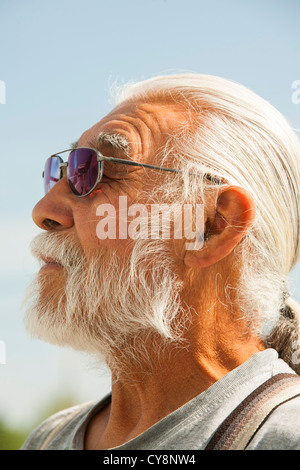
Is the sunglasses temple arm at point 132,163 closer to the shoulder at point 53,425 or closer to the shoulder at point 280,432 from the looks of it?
the shoulder at point 280,432

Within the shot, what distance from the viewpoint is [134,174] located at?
2566 mm

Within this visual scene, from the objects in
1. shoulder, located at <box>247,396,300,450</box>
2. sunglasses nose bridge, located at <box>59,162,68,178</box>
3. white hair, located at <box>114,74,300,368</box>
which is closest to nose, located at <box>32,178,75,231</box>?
sunglasses nose bridge, located at <box>59,162,68,178</box>

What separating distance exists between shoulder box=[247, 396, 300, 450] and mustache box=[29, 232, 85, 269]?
1121mm

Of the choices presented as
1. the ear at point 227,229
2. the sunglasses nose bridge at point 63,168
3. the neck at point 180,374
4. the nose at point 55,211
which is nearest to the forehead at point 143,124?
the sunglasses nose bridge at point 63,168

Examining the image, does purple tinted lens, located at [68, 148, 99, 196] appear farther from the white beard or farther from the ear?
the ear

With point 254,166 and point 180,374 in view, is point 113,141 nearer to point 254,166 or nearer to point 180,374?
point 254,166

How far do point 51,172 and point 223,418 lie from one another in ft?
5.20

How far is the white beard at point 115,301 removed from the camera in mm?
2473

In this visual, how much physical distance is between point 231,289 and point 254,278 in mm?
134

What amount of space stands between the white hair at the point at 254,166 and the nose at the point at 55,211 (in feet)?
1.85

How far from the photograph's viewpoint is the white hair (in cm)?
255
